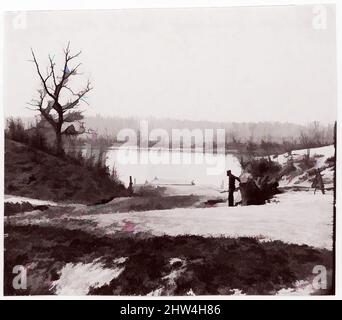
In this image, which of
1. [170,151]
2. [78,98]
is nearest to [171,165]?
[170,151]

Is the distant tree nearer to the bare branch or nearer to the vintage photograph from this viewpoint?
the vintage photograph

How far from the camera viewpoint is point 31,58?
1.79m

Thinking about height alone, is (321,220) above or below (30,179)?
below

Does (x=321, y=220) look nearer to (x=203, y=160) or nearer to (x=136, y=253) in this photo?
(x=203, y=160)

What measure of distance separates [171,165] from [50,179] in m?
0.49

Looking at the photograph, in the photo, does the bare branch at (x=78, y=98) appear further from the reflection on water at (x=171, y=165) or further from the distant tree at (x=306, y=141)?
the distant tree at (x=306, y=141)

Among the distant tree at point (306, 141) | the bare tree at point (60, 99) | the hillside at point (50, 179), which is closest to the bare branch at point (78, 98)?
the bare tree at point (60, 99)

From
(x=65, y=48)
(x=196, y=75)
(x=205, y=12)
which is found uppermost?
(x=205, y=12)

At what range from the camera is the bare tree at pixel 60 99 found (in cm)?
178

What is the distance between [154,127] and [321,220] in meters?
0.75

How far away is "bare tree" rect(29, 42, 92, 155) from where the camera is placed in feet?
5.85

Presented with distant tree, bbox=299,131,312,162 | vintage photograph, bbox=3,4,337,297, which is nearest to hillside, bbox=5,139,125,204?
vintage photograph, bbox=3,4,337,297

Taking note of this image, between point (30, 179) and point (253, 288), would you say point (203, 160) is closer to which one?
point (253, 288)

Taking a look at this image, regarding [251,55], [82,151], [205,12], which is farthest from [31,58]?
[251,55]
